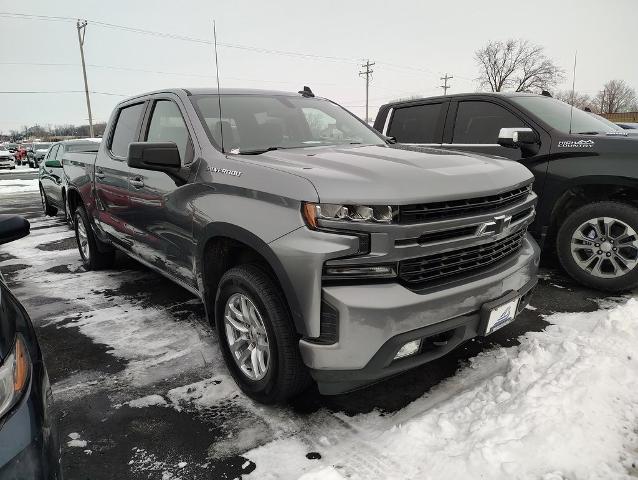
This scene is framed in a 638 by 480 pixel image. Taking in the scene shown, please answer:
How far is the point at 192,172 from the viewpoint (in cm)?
298

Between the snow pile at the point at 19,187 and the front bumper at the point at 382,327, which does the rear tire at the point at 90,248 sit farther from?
the snow pile at the point at 19,187

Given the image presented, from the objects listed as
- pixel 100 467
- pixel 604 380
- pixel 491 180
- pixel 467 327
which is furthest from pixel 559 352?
pixel 100 467

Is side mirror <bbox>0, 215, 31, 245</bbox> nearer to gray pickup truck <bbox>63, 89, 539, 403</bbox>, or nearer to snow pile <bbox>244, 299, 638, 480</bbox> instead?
gray pickup truck <bbox>63, 89, 539, 403</bbox>

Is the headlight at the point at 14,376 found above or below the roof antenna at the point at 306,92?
below

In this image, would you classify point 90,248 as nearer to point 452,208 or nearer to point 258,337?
point 258,337

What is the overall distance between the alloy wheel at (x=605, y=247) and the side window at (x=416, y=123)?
1.93 metres

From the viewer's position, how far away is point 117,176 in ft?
13.7

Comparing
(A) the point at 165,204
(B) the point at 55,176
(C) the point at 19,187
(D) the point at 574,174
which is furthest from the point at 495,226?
(C) the point at 19,187

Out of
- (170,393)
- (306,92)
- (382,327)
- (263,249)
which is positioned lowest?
(170,393)

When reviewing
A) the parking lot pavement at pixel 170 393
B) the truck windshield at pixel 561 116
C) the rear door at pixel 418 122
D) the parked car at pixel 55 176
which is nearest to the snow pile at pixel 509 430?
the parking lot pavement at pixel 170 393

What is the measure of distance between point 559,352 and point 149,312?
3.27 m

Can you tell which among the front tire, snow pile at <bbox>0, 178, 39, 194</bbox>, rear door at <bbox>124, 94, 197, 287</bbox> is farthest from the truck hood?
snow pile at <bbox>0, 178, 39, 194</bbox>

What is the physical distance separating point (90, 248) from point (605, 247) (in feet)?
17.8

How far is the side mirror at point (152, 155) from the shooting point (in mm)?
2867
